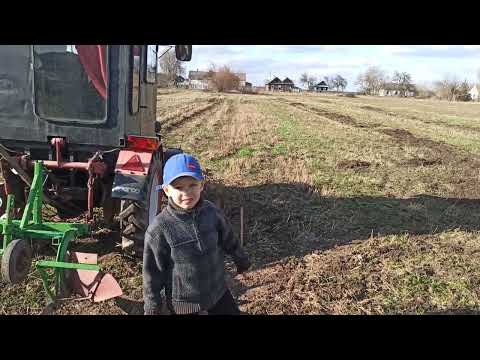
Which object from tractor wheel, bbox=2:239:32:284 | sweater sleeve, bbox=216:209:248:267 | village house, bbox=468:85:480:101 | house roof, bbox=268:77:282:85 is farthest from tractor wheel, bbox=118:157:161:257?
house roof, bbox=268:77:282:85

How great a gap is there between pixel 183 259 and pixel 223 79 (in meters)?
61.5

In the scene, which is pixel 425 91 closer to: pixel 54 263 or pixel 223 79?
pixel 223 79

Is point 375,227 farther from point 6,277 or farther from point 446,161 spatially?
point 446,161

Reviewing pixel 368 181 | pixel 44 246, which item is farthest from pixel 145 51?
pixel 368 181

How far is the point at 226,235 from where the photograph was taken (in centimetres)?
259

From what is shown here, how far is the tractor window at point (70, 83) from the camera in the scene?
410cm

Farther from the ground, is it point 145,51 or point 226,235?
point 145,51

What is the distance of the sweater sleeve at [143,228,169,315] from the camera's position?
2373 millimetres

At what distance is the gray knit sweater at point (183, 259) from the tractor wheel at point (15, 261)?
4.34 feet

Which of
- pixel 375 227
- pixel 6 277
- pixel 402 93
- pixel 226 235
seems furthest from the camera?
pixel 402 93

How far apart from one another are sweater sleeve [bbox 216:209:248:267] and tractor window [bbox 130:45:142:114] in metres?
2.15

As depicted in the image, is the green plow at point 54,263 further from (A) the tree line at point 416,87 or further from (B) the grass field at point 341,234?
(A) the tree line at point 416,87

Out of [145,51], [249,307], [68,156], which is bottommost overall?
[249,307]
